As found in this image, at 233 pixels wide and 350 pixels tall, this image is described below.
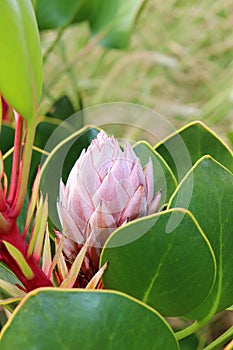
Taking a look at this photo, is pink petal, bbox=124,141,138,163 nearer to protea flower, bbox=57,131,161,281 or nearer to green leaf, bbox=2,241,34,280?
protea flower, bbox=57,131,161,281

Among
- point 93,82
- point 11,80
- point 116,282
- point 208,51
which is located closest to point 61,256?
point 116,282


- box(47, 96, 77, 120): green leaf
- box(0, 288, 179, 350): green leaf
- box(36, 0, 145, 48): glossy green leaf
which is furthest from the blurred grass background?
box(0, 288, 179, 350): green leaf

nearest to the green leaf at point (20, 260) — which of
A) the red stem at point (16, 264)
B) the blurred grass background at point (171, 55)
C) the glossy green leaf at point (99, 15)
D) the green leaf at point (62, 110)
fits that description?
the red stem at point (16, 264)

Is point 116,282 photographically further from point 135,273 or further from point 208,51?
point 208,51

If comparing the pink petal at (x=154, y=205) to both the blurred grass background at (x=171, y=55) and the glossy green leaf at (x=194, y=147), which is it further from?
the blurred grass background at (x=171, y=55)

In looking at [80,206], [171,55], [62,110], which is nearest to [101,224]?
[80,206]

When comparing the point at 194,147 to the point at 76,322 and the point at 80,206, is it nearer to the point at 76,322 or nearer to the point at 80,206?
the point at 80,206
